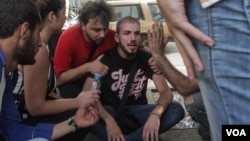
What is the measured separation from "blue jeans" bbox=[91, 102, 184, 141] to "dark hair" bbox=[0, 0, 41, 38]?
1.50m

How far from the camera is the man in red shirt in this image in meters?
3.41

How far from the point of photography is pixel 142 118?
3.32 meters

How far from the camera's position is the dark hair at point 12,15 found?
1.81m

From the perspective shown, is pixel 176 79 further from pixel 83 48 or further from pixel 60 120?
pixel 83 48

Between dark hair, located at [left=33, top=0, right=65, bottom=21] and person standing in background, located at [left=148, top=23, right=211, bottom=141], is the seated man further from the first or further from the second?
Result: dark hair, located at [left=33, top=0, right=65, bottom=21]

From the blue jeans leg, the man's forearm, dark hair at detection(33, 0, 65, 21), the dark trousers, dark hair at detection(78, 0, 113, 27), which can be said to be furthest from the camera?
dark hair at detection(78, 0, 113, 27)

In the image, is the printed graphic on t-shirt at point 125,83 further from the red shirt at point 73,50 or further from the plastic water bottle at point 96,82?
the red shirt at point 73,50

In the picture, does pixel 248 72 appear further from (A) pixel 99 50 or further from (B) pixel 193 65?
(A) pixel 99 50

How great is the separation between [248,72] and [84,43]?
8.65 ft

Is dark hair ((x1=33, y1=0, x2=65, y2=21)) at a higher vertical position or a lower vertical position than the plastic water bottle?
higher

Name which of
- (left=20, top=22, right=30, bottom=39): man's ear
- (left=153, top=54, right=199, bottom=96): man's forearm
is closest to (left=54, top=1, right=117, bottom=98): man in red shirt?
(left=153, top=54, right=199, bottom=96): man's forearm

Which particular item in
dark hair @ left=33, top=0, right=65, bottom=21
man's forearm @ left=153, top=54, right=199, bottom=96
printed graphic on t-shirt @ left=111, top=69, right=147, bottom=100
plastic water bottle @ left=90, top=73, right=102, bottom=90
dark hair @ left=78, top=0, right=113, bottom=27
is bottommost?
printed graphic on t-shirt @ left=111, top=69, right=147, bottom=100

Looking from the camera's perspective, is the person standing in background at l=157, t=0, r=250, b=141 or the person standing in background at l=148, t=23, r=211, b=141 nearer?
the person standing in background at l=157, t=0, r=250, b=141

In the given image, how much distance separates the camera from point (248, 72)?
3.31 feet
